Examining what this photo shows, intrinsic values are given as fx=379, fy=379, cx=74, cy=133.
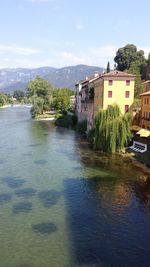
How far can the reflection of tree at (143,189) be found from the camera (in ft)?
111

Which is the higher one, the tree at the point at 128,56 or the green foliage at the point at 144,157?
the tree at the point at 128,56

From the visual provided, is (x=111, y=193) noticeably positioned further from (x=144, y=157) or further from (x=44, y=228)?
(x=144, y=157)

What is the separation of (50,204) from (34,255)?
923 centimetres

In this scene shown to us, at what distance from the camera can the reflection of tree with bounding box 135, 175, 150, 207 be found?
33938 millimetres

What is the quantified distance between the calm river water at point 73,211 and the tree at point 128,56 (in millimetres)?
75683

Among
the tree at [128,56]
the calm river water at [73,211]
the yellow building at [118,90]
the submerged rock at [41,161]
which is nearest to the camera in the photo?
the calm river water at [73,211]

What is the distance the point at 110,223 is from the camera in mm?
27953

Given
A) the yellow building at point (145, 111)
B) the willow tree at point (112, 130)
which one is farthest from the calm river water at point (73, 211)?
the yellow building at point (145, 111)

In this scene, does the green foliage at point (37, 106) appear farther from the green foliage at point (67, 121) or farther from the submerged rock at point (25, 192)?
the submerged rock at point (25, 192)

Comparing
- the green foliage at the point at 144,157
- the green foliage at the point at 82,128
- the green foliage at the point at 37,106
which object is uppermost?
the green foliage at the point at 37,106

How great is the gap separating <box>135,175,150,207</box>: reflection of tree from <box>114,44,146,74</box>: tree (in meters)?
85.1

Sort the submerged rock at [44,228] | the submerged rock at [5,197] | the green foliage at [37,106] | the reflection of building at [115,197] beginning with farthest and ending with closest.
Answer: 1. the green foliage at [37,106]
2. the submerged rock at [5,197]
3. the reflection of building at [115,197]
4. the submerged rock at [44,228]

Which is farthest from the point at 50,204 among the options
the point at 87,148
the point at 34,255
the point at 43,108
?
the point at 43,108

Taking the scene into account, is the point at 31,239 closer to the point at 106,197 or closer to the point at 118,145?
the point at 106,197
